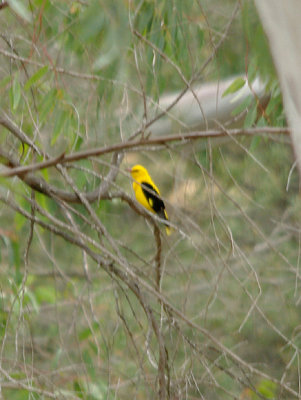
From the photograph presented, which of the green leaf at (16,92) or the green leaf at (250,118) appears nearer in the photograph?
the green leaf at (16,92)

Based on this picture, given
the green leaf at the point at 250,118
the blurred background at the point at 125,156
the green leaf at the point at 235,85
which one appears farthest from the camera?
the green leaf at the point at 235,85

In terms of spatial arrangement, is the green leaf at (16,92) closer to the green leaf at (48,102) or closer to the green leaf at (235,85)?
the green leaf at (48,102)

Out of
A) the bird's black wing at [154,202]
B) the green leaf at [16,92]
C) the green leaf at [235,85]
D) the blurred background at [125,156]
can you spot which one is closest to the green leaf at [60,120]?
the blurred background at [125,156]

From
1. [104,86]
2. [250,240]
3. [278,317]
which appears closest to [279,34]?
[104,86]

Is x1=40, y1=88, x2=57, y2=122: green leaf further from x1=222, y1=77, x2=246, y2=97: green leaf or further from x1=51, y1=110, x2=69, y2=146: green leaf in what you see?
x1=222, y1=77, x2=246, y2=97: green leaf

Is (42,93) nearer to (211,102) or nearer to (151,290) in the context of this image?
(211,102)

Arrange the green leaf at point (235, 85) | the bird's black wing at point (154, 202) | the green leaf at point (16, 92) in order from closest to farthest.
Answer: the green leaf at point (16, 92)
the green leaf at point (235, 85)
the bird's black wing at point (154, 202)

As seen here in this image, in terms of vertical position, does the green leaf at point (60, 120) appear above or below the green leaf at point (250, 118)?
above

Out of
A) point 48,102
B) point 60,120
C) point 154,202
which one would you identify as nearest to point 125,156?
point 60,120

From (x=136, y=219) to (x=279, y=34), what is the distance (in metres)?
5.87

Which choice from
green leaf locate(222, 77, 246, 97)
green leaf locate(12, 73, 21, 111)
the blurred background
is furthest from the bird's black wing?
green leaf locate(12, 73, 21, 111)

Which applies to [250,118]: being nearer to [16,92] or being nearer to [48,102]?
[48,102]

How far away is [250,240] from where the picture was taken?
283 inches

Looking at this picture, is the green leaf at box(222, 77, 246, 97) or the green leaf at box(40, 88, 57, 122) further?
the green leaf at box(222, 77, 246, 97)
